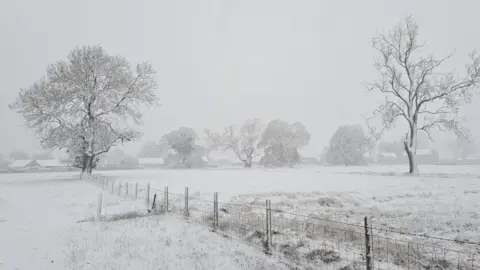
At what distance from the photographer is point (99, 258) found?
7.96 m

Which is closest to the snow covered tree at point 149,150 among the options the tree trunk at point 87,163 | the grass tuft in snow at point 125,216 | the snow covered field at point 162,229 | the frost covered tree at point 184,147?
the frost covered tree at point 184,147

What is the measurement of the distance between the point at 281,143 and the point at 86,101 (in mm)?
49889

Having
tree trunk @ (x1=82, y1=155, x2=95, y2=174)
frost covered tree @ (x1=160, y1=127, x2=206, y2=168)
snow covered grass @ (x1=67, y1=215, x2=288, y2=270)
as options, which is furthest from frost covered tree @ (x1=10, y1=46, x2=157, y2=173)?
frost covered tree @ (x1=160, y1=127, x2=206, y2=168)

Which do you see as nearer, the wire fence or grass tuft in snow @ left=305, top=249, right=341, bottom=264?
the wire fence

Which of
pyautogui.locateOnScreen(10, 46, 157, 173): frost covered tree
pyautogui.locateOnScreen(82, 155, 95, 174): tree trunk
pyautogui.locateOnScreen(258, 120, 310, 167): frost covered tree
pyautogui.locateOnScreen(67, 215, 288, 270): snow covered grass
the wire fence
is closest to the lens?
the wire fence

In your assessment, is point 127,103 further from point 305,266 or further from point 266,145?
point 266,145

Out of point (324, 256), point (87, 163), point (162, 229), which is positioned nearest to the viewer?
point (324, 256)

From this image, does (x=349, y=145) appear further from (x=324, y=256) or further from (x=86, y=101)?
(x=324, y=256)

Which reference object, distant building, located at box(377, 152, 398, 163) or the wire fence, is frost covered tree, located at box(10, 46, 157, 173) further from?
distant building, located at box(377, 152, 398, 163)

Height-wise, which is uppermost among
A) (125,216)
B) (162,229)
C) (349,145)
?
(349,145)

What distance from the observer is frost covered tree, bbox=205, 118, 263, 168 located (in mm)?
85438

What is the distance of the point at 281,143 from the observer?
7681 cm

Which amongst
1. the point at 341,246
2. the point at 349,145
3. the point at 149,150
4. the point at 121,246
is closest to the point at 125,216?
the point at 121,246

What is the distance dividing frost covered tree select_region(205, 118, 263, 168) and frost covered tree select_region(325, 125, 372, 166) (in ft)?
72.2
